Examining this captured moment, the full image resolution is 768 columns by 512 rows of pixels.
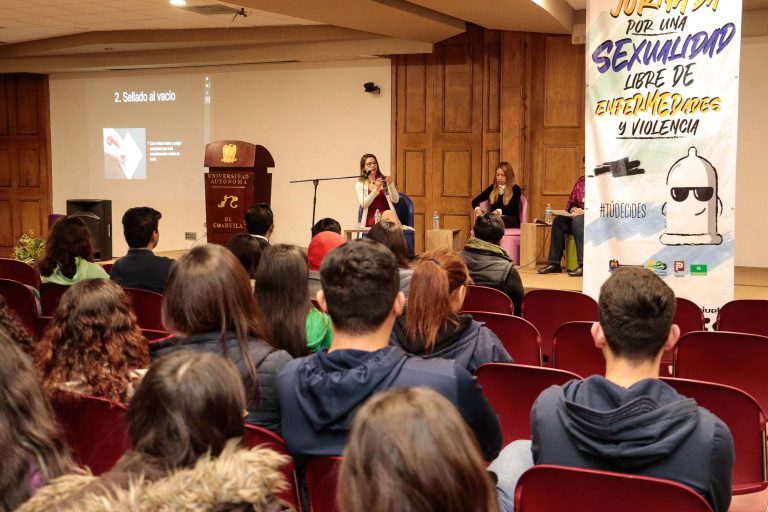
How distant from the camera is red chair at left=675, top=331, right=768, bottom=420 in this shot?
326 centimetres

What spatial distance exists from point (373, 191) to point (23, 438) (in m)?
7.56

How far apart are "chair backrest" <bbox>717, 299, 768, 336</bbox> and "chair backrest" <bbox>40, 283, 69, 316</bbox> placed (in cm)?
365

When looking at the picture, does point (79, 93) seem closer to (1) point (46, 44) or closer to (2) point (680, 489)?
(1) point (46, 44)

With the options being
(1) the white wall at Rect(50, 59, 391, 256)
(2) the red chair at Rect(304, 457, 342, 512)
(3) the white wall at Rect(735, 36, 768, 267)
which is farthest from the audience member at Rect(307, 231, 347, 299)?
(1) the white wall at Rect(50, 59, 391, 256)

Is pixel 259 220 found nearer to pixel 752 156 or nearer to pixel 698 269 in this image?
pixel 698 269

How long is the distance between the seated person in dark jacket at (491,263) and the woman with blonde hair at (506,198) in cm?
426

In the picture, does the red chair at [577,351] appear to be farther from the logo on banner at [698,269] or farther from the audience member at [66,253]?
the audience member at [66,253]

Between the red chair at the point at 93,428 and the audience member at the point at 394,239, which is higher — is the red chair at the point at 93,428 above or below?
below

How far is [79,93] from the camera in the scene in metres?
13.4

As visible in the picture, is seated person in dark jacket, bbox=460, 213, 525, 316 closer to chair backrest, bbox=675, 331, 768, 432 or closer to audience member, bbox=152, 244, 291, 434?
chair backrest, bbox=675, 331, 768, 432

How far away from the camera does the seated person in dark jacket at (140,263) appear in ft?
15.3

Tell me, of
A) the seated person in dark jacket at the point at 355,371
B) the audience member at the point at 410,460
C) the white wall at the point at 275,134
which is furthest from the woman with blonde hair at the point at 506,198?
the audience member at the point at 410,460

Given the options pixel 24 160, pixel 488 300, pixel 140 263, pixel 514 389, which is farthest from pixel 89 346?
pixel 24 160

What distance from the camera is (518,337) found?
3.68m
